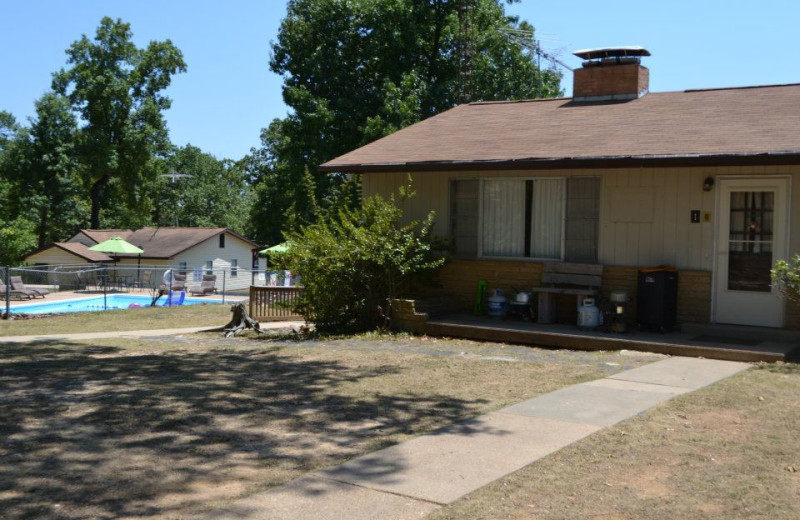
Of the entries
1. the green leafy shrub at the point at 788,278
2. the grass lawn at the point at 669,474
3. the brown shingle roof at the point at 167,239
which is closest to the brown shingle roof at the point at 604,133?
the green leafy shrub at the point at 788,278

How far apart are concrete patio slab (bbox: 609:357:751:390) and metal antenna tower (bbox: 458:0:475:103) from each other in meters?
23.9

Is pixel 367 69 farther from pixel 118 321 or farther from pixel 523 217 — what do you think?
pixel 523 217

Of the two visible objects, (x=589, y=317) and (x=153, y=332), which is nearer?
(x=589, y=317)

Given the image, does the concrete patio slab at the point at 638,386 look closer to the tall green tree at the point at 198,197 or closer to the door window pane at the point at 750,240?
the door window pane at the point at 750,240

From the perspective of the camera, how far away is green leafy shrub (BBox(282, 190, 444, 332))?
1371 centimetres

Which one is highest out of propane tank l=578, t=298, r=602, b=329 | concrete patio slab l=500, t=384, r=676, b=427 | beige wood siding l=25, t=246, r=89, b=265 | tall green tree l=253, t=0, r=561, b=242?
tall green tree l=253, t=0, r=561, b=242

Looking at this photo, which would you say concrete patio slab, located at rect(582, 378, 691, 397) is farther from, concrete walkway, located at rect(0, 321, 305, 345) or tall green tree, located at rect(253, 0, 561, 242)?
tall green tree, located at rect(253, 0, 561, 242)

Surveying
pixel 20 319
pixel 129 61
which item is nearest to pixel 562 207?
pixel 20 319

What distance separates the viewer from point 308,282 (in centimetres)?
1439

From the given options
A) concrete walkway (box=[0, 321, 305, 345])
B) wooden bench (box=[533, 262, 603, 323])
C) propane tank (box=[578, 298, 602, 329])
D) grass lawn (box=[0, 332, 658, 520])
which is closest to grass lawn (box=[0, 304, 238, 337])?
concrete walkway (box=[0, 321, 305, 345])

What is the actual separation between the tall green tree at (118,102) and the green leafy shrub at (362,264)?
4320 cm

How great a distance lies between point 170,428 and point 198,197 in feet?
230

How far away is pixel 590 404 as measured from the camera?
776 centimetres

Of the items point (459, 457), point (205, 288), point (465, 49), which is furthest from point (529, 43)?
point (459, 457)
